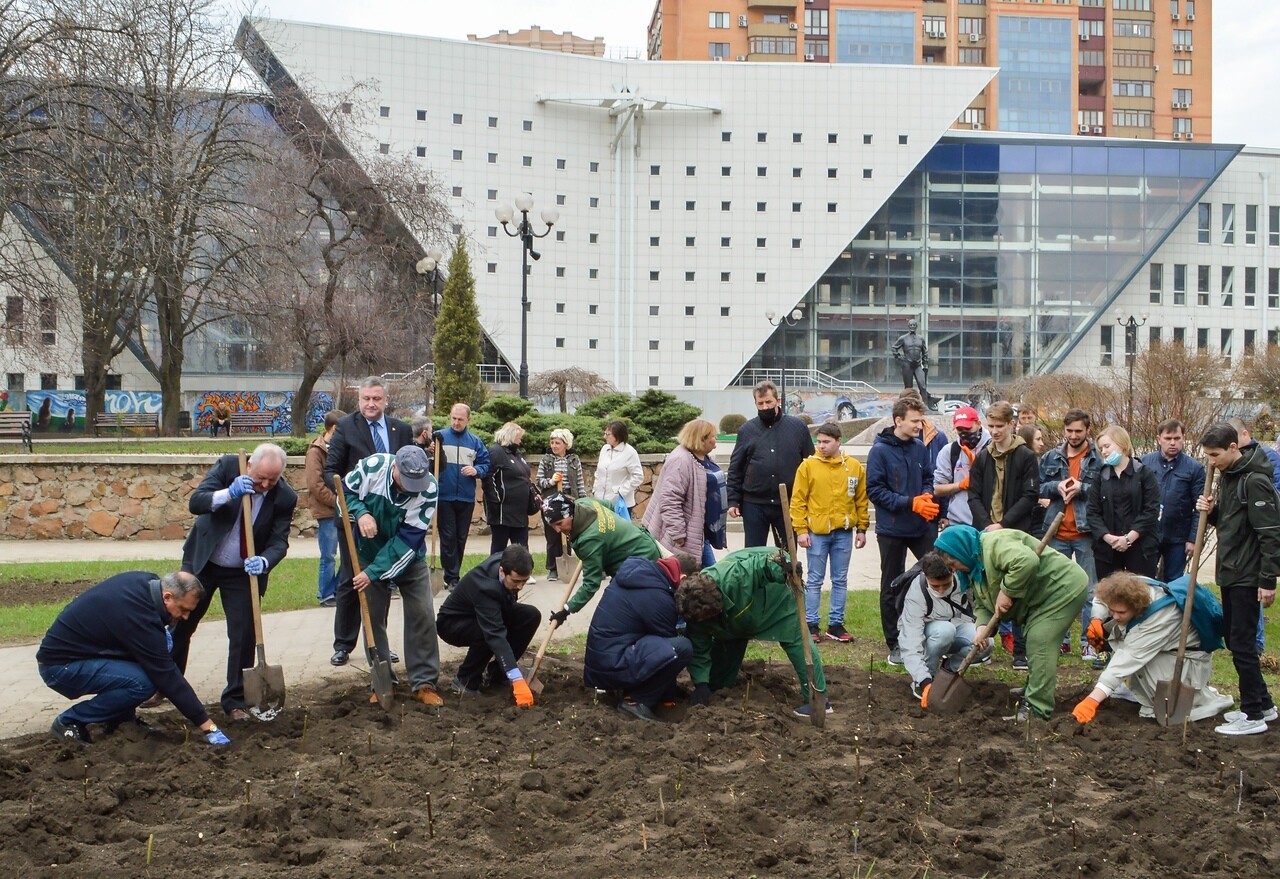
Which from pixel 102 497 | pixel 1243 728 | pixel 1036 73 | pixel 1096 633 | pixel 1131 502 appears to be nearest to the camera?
pixel 1243 728

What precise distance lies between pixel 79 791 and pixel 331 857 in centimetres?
156

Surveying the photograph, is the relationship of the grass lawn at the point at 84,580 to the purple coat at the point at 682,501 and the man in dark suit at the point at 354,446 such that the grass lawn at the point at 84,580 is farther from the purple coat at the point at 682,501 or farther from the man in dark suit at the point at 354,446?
the purple coat at the point at 682,501

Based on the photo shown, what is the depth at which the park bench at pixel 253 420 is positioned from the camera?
47.0 metres

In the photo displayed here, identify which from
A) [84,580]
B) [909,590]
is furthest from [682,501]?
[84,580]

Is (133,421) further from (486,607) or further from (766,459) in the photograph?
(486,607)

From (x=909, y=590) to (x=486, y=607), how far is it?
272cm

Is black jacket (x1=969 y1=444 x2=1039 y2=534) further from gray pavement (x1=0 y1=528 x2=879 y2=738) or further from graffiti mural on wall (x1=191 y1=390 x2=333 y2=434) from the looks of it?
graffiti mural on wall (x1=191 y1=390 x2=333 y2=434)

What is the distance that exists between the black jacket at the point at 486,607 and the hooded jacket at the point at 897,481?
307cm

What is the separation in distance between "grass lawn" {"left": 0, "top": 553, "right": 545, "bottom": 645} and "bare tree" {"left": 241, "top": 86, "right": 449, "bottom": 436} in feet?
41.8

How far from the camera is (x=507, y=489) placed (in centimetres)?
1145

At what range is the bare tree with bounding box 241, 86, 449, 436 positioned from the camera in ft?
97.3

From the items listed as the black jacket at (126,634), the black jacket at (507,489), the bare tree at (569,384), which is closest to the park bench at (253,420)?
the bare tree at (569,384)

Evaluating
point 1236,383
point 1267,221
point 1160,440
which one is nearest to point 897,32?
point 1267,221

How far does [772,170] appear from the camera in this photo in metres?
58.7
